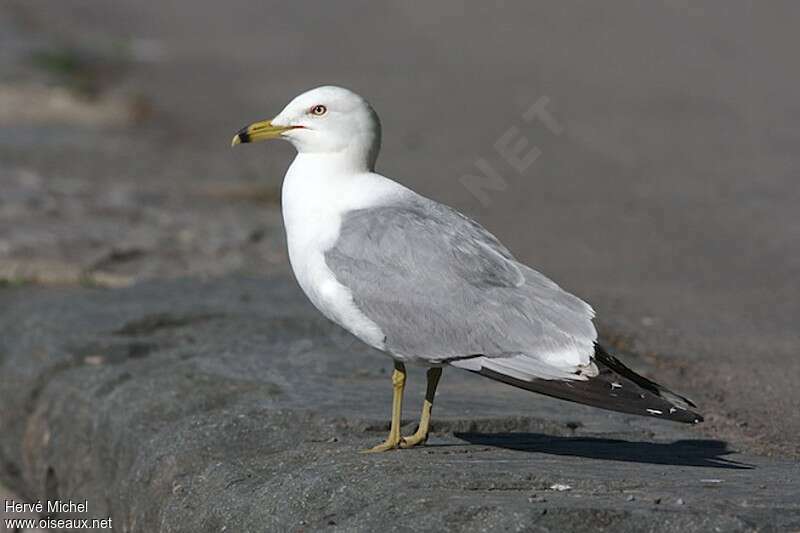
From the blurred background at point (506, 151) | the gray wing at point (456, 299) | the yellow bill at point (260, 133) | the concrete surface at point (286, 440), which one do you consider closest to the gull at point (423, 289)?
the gray wing at point (456, 299)

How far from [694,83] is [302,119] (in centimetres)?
735

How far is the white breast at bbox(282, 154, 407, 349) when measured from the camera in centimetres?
447

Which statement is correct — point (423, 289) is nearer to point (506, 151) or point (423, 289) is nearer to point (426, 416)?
point (426, 416)

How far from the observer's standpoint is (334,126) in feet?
16.0

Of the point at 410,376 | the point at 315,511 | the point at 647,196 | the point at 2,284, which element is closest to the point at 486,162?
the point at 647,196

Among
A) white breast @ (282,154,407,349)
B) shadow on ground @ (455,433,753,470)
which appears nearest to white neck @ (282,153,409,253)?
white breast @ (282,154,407,349)

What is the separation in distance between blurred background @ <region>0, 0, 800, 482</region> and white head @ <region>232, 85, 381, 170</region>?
1.48 m

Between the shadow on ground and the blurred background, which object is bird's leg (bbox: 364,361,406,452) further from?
the blurred background

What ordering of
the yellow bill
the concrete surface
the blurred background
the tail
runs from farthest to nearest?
the blurred background
the yellow bill
the tail
the concrete surface

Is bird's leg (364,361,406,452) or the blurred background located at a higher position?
the blurred background

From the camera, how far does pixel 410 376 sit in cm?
570

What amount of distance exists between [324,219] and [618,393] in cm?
112

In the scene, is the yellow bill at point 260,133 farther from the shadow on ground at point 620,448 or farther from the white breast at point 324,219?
the shadow on ground at point 620,448

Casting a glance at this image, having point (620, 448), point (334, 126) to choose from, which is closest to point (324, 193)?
point (334, 126)
